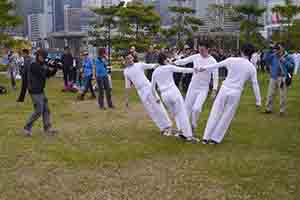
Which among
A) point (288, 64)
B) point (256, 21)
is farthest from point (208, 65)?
point (256, 21)

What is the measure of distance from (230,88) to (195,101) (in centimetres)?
95

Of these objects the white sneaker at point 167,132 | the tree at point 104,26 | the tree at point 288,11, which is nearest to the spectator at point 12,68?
the tree at point 104,26

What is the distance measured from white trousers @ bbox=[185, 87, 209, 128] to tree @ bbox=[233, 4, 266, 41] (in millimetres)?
27316

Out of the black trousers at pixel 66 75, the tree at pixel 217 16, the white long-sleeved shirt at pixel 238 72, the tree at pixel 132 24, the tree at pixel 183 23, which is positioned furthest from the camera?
the tree at pixel 217 16

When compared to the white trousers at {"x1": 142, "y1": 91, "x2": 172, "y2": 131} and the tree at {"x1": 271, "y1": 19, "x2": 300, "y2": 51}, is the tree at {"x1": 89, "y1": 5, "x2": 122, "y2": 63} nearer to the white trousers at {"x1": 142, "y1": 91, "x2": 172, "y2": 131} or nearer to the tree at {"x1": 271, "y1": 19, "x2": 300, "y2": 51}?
the tree at {"x1": 271, "y1": 19, "x2": 300, "y2": 51}

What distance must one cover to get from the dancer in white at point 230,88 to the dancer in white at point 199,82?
14.3 inches

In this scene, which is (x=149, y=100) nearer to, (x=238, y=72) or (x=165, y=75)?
(x=165, y=75)

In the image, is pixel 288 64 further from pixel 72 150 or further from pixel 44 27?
pixel 44 27

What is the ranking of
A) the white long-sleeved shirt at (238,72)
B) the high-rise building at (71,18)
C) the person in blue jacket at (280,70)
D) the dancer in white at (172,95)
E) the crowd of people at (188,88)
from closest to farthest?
the white long-sleeved shirt at (238,72) < the crowd of people at (188,88) < the dancer in white at (172,95) < the person in blue jacket at (280,70) < the high-rise building at (71,18)

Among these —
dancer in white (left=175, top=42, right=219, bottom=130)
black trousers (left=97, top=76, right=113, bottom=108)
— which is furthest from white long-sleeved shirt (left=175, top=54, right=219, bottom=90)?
black trousers (left=97, top=76, right=113, bottom=108)

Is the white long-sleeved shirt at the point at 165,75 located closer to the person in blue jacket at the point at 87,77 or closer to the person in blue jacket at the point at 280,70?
the person in blue jacket at the point at 280,70

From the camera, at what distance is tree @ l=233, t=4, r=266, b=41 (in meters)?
35.5

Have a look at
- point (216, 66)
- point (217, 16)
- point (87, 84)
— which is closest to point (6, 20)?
point (87, 84)

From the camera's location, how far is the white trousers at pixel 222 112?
832 centimetres
